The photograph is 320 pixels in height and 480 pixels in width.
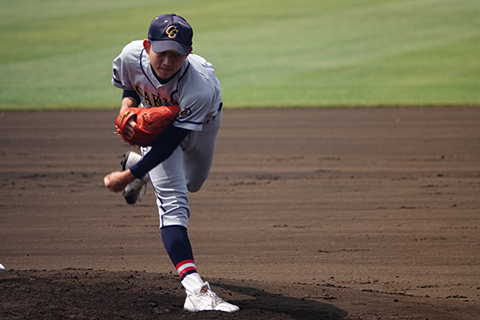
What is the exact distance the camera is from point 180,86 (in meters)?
3.56

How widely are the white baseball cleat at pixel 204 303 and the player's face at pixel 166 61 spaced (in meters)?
1.31

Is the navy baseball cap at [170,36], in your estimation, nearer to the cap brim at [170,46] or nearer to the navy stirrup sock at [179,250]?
the cap brim at [170,46]

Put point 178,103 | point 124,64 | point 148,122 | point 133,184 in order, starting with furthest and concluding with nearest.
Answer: point 133,184, point 124,64, point 178,103, point 148,122

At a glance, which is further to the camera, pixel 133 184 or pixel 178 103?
pixel 133 184

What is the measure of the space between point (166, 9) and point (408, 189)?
2011cm

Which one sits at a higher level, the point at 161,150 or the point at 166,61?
the point at 166,61

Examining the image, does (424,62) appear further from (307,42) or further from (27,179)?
(27,179)

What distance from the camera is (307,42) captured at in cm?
1870

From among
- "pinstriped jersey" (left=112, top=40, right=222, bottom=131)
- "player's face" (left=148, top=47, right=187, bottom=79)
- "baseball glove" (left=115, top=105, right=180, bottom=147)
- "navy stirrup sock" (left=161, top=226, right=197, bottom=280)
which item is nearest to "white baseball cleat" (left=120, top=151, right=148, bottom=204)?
"pinstriped jersey" (left=112, top=40, right=222, bottom=131)

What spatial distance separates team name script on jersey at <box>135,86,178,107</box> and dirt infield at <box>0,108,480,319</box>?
49.1 inches

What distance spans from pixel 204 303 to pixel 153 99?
1390mm

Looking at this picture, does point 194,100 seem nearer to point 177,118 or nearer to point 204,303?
point 177,118

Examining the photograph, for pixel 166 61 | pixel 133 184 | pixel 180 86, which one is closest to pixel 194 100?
pixel 180 86

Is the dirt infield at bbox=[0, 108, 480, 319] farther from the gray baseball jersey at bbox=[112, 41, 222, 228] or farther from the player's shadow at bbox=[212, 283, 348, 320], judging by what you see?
the gray baseball jersey at bbox=[112, 41, 222, 228]
